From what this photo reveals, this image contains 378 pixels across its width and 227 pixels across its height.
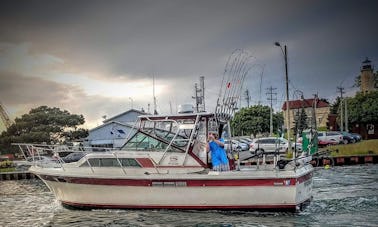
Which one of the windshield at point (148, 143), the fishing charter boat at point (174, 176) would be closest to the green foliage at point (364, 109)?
the fishing charter boat at point (174, 176)

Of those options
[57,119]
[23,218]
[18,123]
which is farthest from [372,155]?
[18,123]

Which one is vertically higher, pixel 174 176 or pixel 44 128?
pixel 44 128

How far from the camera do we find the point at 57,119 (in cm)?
4797

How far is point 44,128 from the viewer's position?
46594mm

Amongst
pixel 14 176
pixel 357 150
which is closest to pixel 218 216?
pixel 14 176

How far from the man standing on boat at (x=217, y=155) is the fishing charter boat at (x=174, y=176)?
1.10ft

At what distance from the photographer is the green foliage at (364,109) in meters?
57.6

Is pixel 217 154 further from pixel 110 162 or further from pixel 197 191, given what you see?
pixel 110 162

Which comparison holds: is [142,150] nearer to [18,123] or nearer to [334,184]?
[334,184]

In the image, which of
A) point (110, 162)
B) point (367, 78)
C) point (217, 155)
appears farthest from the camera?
point (367, 78)

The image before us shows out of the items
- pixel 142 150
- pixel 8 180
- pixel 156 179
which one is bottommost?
pixel 8 180

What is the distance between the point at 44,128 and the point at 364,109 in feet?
141

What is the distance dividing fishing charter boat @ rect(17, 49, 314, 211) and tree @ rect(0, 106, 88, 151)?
32414mm

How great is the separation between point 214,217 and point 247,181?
149cm
